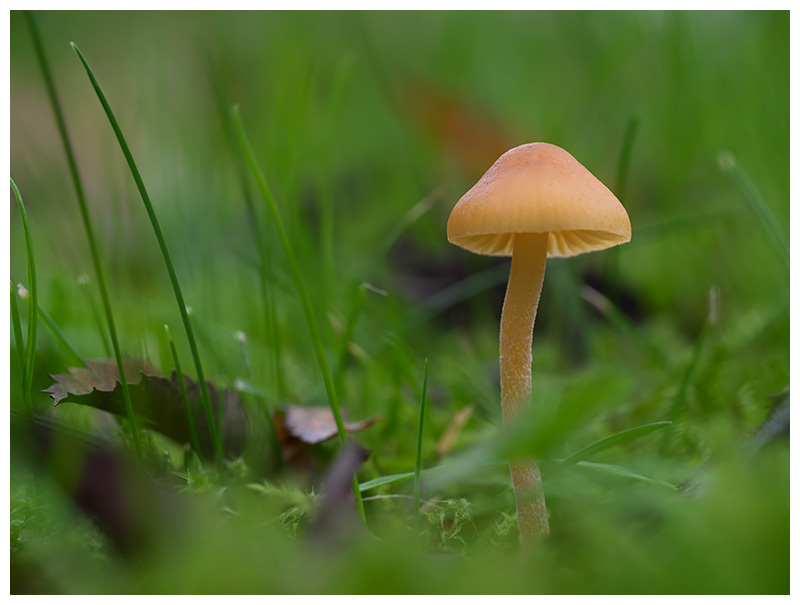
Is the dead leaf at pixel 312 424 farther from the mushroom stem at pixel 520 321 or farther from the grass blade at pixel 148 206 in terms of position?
the mushroom stem at pixel 520 321

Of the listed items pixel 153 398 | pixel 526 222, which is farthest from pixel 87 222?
pixel 526 222

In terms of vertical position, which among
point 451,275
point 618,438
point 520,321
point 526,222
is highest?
point 526,222

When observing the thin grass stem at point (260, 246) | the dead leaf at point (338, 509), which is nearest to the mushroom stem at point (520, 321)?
the dead leaf at point (338, 509)

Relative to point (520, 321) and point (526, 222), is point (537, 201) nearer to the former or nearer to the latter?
point (526, 222)

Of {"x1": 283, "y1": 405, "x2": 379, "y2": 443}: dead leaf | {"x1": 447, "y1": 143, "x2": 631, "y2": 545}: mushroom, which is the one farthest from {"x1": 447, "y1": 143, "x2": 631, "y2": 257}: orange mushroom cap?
{"x1": 283, "y1": 405, "x2": 379, "y2": 443}: dead leaf

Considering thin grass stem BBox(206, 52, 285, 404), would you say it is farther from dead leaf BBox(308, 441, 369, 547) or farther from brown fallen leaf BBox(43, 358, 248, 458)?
dead leaf BBox(308, 441, 369, 547)
